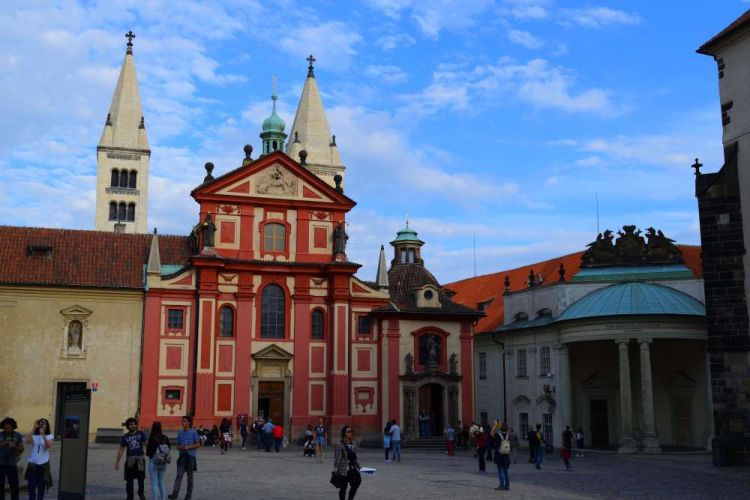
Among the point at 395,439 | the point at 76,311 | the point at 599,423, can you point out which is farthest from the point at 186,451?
the point at 599,423

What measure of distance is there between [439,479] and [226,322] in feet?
70.7

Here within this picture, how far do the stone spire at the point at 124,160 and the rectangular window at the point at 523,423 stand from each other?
1863 inches

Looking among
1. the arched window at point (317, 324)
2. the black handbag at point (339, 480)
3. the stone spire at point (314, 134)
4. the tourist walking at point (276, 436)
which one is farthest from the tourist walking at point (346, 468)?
the stone spire at point (314, 134)

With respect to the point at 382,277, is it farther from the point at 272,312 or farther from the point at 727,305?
the point at 727,305

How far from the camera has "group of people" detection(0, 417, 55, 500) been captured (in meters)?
15.0

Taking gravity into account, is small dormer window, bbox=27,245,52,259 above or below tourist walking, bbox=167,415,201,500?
above

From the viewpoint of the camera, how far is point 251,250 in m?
44.6

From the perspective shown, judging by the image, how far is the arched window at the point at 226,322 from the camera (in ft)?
142

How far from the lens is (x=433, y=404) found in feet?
152

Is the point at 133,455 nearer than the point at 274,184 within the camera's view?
Yes

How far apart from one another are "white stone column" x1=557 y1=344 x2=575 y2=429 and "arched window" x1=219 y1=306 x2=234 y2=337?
1769cm

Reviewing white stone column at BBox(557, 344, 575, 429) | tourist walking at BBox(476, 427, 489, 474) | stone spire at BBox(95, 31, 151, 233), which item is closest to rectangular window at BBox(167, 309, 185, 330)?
tourist walking at BBox(476, 427, 489, 474)

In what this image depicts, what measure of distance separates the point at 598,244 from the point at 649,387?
896 cm

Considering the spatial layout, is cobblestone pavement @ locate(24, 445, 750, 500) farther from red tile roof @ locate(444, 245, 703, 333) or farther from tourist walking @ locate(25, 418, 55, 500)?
red tile roof @ locate(444, 245, 703, 333)
